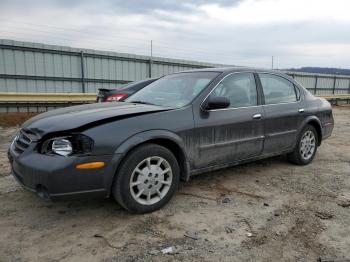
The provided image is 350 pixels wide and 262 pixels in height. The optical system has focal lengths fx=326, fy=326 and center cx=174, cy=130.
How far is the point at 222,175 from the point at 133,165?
1945mm

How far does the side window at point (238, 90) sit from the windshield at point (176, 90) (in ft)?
0.57

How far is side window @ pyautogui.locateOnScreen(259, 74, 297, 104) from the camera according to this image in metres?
4.71

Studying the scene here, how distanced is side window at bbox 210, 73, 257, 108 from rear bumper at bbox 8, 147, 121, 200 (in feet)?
5.53

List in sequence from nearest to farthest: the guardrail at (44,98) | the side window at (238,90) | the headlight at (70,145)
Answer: the headlight at (70,145) → the side window at (238,90) → the guardrail at (44,98)

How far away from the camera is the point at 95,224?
322 cm

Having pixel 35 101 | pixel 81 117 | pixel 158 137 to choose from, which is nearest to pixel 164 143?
pixel 158 137

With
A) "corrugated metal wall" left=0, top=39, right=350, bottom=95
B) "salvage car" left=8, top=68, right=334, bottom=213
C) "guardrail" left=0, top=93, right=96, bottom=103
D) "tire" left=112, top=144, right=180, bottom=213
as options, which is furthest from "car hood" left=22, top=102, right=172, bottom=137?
"corrugated metal wall" left=0, top=39, right=350, bottom=95

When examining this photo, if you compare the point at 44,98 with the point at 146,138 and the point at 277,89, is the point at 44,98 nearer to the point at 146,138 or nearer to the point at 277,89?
the point at 277,89

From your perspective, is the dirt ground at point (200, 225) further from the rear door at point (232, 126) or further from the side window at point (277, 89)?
the side window at point (277, 89)

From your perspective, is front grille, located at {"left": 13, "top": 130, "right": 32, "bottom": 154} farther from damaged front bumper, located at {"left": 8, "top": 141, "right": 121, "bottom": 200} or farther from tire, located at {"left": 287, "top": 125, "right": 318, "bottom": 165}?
tire, located at {"left": 287, "top": 125, "right": 318, "bottom": 165}

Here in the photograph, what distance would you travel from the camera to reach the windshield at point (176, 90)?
3988 mm

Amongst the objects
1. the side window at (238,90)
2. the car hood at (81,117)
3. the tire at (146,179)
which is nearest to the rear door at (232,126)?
the side window at (238,90)

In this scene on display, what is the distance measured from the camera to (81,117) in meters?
3.27

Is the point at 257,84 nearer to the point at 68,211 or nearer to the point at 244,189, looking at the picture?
the point at 244,189
